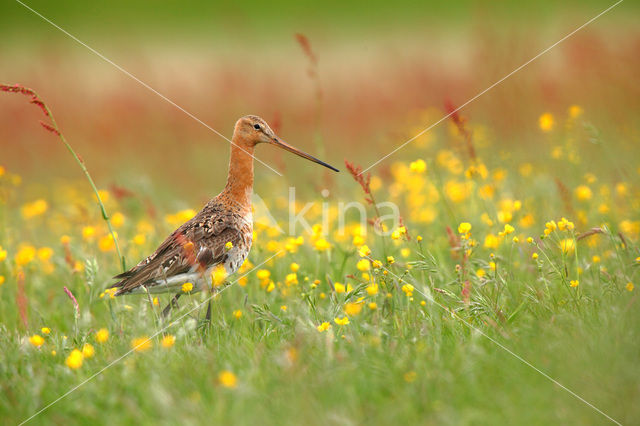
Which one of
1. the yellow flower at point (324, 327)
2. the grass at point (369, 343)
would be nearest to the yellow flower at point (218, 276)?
the grass at point (369, 343)

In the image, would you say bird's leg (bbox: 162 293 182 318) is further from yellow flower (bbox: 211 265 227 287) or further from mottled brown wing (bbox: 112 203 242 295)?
yellow flower (bbox: 211 265 227 287)

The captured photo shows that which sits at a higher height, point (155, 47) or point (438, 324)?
point (155, 47)

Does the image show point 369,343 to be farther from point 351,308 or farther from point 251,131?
point 251,131

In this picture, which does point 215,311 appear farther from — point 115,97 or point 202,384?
point 115,97

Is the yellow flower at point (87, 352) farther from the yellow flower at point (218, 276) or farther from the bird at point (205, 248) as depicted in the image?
the yellow flower at point (218, 276)

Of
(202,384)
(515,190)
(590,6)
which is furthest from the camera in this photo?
(590,6)

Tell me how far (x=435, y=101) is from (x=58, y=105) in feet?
25.7

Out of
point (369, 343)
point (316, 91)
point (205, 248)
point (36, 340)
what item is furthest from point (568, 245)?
point (316, 91)

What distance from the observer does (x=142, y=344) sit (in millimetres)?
3547

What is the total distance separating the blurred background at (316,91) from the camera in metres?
8.85

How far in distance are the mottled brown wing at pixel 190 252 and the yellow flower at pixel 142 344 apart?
0.81m

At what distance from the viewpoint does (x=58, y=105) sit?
1390 centimetres

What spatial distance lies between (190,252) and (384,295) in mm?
1420

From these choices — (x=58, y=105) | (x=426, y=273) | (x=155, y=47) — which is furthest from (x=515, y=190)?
(x=155, y=47)
